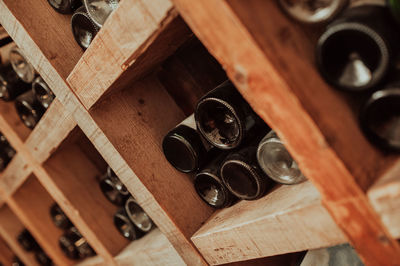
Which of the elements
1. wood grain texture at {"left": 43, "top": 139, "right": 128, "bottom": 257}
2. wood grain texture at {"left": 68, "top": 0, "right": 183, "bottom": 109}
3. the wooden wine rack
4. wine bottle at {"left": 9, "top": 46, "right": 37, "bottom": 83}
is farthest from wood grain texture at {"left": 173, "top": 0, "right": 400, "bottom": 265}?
wine bottle at {"left": 9, "top": 46, "right": 37, "bottom": 83}

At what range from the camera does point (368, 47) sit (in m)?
0.62

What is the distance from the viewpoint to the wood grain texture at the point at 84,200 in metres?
1.51

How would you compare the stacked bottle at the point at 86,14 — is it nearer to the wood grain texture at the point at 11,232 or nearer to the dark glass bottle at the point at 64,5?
the dark glass bottle at the point at 64,5

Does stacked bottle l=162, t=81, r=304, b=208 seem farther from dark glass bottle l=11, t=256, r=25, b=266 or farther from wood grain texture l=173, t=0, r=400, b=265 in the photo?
dark glass bottle l=11, t=256, r=25, b=266

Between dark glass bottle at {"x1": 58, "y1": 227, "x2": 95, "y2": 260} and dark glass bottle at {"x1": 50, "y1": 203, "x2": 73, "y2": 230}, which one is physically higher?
dark glass bottle at {"x1": 50, "y1": 203, "x2": 73, "y2": 230}

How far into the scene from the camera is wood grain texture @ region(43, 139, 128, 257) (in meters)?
1.51

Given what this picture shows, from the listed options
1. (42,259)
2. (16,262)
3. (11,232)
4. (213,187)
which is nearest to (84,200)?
(213,187)

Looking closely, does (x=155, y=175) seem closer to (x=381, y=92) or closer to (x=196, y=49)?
(x=196, y=49)

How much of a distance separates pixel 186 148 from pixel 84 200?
724 millimetres

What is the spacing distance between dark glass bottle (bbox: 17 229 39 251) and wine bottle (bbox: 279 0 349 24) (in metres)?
2.31

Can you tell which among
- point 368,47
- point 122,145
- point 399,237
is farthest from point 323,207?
point 122,145

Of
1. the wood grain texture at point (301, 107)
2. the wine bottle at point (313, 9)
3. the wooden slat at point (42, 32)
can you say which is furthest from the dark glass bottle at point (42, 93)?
the wine bottle at point (313, 9)

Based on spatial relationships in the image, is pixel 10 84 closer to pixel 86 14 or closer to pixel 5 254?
pixel 86 14

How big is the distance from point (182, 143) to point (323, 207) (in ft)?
1.54
